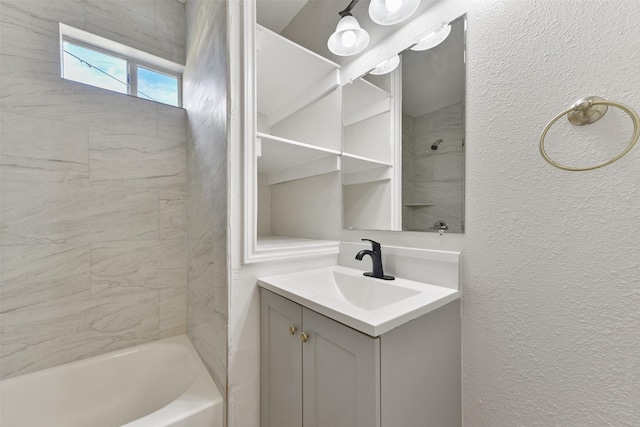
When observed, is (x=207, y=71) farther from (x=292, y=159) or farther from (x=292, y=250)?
(x=292, y=250)

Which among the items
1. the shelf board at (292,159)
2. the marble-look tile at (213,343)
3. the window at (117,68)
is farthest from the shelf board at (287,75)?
the marble-look tile at (213,343)

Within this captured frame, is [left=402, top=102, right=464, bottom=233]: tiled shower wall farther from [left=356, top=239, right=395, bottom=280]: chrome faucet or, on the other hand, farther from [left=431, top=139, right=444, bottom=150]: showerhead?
[left=356, top=239, right=395, bottom=280]: chrome faucet

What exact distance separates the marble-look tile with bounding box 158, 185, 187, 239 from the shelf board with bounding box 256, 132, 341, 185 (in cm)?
56

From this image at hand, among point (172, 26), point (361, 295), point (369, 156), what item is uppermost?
point (172, 26)

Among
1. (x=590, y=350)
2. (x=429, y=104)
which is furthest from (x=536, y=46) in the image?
(x=590, y=350)

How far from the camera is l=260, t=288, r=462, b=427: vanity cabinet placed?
64 cm

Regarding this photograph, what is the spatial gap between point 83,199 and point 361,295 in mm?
1543

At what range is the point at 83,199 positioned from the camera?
1352mm

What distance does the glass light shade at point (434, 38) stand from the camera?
0.95 metres

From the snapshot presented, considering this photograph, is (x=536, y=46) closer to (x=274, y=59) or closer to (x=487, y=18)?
(x=487, y=18)

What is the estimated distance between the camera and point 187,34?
173 cm

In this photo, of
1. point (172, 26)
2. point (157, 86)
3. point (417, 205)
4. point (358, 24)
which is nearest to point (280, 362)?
point (417, 205)

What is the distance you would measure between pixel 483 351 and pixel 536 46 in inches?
38.4

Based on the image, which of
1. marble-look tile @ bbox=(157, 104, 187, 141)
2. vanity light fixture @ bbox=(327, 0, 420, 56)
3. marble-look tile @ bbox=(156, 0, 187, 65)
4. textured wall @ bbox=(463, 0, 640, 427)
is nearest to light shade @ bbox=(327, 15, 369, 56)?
vanity light fixture @ bbox=(327, 0, 420, 56)
